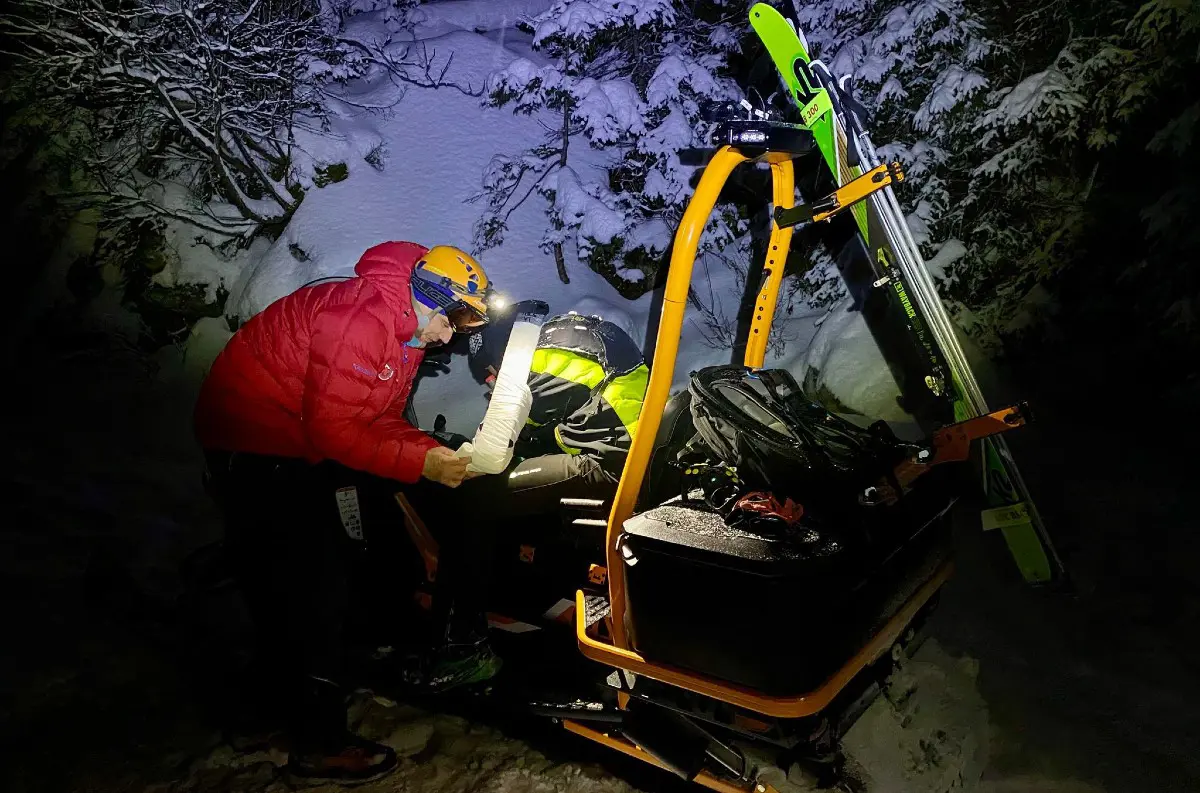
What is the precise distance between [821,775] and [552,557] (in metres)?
1.43

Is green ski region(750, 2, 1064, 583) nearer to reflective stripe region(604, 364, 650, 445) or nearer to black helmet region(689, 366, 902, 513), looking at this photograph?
reflective stripe region(604, 364, 650, 445)

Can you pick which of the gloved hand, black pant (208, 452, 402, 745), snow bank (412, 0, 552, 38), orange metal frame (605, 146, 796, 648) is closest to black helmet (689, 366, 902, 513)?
orange metal frame (605, 146, 796, 648)

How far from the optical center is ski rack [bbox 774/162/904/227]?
2570 mm

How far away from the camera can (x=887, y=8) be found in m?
9.30

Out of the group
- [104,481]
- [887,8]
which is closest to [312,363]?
[104,481]

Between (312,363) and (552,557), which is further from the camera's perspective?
(552,557)

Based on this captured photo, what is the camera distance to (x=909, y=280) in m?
4.23

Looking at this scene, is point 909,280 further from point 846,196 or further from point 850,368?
point 850,368

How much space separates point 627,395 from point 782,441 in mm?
1161

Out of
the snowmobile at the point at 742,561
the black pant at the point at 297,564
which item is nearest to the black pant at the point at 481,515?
the snowmobile at the point at 742,561

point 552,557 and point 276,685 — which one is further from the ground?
point 552,557

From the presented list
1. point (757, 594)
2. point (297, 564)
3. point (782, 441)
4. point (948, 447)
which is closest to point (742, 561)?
point (757, 594)

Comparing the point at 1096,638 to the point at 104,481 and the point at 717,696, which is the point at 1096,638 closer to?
the point at 717,696

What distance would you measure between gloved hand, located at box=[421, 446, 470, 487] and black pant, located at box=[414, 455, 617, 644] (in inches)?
7.6
